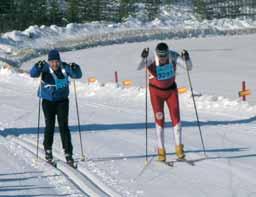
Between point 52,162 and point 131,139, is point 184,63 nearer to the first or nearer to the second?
point 52,162

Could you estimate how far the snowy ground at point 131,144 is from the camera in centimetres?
1001

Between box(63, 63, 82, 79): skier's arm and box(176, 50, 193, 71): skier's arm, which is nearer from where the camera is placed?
box(63, 63, 82, 79): skier's arm

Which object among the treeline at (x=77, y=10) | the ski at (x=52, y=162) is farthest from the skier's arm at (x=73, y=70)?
the treeline at (x=77, y=10)

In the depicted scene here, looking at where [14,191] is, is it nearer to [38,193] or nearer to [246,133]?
[38,193]

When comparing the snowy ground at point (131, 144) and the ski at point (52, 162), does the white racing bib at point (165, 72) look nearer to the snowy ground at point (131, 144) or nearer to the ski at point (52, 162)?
the snowy ground at point (131, 144)

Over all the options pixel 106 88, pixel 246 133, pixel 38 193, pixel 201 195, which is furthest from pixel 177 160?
pixel 106 88

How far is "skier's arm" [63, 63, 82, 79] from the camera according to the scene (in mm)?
11305

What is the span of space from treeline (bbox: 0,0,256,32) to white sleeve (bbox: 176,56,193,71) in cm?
6028

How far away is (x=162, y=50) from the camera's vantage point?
11.3 metres

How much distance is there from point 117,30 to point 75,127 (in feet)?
172

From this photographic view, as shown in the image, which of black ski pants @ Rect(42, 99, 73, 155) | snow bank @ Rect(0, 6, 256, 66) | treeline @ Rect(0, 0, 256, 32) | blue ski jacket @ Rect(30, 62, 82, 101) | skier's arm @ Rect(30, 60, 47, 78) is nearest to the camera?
skier's arm @ Rect(30, 60, 47, 78)

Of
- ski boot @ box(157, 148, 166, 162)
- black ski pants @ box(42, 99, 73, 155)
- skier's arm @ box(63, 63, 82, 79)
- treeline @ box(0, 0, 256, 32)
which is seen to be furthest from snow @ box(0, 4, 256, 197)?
treeline @ box(0, 0, 256, 32)

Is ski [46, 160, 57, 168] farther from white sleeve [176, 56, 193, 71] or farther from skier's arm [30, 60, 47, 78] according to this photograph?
white sleeve [176, 56, 193, 71]

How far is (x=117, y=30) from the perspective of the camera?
68.3m
